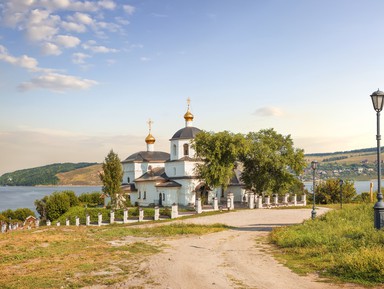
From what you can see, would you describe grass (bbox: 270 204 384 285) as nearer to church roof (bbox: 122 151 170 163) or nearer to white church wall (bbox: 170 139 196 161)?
white church wall (bbox: 170 139 196 161)

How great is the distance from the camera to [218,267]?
1320 cm

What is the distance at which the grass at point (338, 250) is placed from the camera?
35.8 ft

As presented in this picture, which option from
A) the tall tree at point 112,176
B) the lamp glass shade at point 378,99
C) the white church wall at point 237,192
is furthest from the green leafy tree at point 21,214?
the lamp glass shade at point 378,99

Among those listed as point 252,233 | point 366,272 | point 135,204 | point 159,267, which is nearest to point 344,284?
point 366,272

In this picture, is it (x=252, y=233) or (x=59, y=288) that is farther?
(x=252, y=233)

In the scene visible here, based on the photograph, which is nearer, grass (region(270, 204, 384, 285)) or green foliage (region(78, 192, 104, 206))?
grass (region(270, 204, 384, 285))

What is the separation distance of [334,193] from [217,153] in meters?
17.8

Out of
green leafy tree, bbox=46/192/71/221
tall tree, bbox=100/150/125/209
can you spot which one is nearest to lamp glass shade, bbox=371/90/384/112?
tall tree, bbox=100/150/125/209

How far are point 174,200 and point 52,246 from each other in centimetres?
3289

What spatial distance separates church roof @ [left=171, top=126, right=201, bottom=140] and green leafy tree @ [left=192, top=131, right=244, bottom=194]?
25.0ft

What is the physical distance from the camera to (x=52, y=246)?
18.8 m

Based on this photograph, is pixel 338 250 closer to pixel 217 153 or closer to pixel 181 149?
pixel 217 153

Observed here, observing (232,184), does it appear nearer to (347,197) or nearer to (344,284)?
(347,197)

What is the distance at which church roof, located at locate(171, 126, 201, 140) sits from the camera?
52625 millimetres
